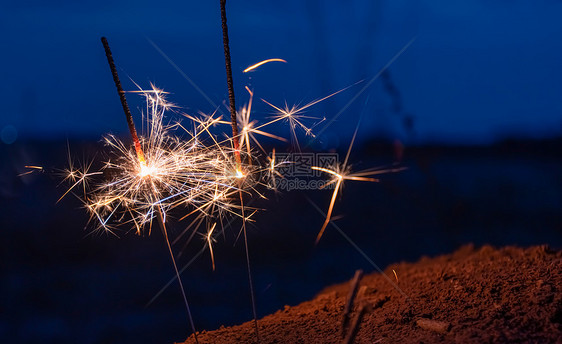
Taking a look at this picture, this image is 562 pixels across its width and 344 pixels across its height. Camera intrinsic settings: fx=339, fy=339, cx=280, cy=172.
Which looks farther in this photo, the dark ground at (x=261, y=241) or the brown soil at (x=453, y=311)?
the dark ground at (x=261, y=241)

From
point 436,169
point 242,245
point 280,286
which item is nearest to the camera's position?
point 280,286

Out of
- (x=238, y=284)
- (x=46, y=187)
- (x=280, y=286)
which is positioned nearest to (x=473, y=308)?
(x=280, y=286)

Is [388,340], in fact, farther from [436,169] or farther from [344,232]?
[436,169]

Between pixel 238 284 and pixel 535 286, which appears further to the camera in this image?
pixel 238 284

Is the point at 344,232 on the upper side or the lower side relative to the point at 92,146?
lower

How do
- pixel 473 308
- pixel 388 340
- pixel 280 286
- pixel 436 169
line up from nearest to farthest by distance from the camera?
pixel 388 340, pixel 473 308, pixel 280 286, pixel 436 169
